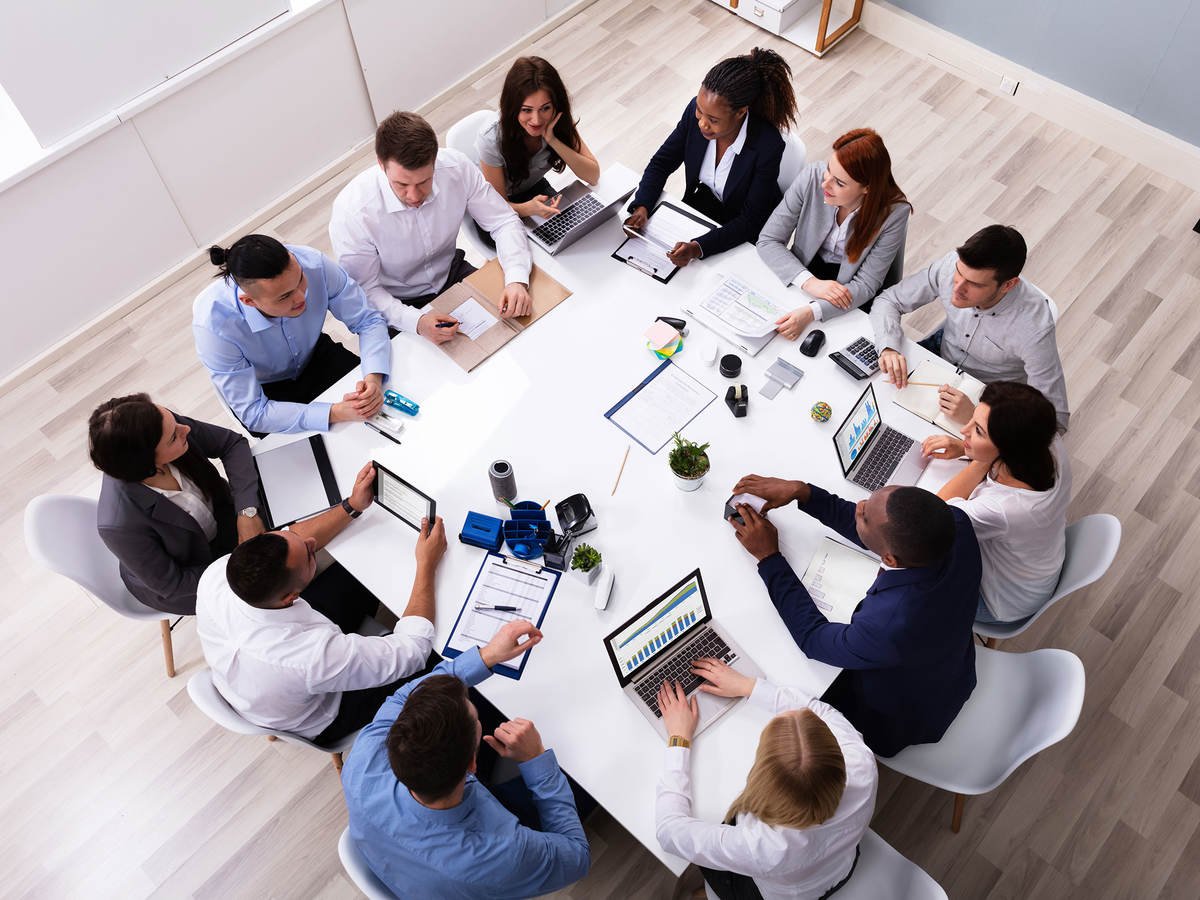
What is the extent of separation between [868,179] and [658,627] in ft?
5.94

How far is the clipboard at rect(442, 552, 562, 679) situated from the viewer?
2584 mm

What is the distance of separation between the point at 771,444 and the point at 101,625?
2.85m

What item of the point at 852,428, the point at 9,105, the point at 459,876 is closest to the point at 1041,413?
the point at 852,428

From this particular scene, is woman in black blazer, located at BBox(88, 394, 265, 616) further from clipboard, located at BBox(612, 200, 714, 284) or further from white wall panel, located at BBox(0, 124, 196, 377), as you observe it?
white wall panel, located at BBox(0, 124, 196, 377)

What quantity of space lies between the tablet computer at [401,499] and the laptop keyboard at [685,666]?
2.84ft

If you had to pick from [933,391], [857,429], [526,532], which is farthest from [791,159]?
[526,532]

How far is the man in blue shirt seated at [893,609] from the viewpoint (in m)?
2.33

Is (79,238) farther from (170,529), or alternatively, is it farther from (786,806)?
(786,806)

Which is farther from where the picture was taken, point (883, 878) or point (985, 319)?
point (985, 319)

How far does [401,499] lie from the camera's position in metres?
2.83

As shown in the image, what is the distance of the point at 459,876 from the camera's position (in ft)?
6.95

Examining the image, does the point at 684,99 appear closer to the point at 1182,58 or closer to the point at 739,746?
the point at 1182,58

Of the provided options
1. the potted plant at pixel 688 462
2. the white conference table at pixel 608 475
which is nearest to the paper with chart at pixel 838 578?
the white conference table at pixel 608 475

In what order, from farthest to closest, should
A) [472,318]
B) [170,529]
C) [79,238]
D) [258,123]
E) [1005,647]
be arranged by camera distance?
[258,123], [79,238], [1005,647], [472,318], [170,529]
